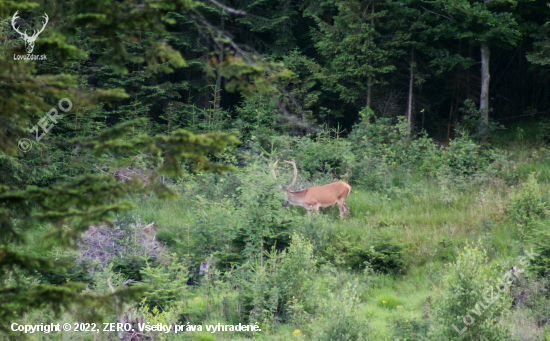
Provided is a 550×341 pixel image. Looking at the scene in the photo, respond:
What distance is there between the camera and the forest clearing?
3.92 meters

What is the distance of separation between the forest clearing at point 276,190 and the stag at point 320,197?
6 centimetres

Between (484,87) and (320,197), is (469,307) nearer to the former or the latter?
(320,197)

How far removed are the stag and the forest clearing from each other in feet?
0.18

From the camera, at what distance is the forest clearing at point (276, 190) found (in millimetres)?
3916

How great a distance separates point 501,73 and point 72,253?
19172 mm

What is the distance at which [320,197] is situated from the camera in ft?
38.6

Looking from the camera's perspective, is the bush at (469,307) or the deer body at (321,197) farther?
the deer body at (321,197)

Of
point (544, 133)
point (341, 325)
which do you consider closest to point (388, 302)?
point (341, 325)

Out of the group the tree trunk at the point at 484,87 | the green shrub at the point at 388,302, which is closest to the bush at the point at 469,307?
the green shrub at the point at 388,302

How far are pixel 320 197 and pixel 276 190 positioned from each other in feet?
7.18

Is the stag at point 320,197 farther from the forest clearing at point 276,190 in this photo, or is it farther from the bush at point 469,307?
the bush at point 469,307

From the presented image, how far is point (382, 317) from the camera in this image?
734 cm

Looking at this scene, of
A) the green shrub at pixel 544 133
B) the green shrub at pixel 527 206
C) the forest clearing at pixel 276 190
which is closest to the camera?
the forest clearing at pixel 276 190

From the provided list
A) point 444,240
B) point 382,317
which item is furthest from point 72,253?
point 444,240
